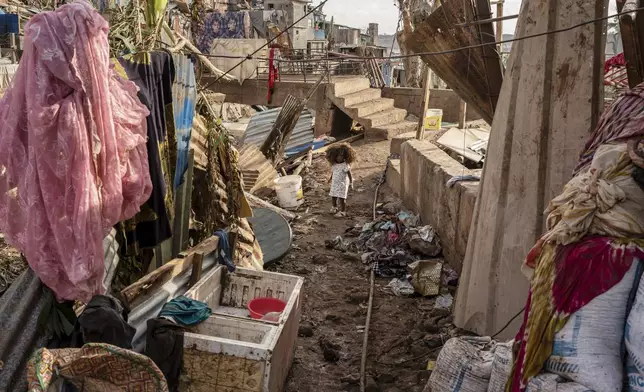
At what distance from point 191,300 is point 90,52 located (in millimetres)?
1819

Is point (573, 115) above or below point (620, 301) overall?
above

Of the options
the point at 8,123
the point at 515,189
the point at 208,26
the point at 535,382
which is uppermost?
the point at 208,26

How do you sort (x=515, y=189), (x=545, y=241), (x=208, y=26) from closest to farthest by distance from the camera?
1. (x=545, y=241)
2. (x=515, y=189)
3. (x=208, y=26)

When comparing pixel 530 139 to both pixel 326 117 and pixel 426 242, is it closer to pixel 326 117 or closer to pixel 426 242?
pixel 426 242

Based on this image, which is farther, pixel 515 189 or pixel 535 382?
pixel 515 189

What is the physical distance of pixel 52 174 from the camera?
10.3 ft

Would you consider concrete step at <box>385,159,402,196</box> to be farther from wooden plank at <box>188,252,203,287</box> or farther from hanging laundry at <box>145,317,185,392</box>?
hanging laundry at <box>145,317,185,392</box>

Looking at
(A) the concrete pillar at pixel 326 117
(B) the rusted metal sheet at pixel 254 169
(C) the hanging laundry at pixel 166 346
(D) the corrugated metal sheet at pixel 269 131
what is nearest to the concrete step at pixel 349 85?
(A) the concrete pillar at pixel 326 117

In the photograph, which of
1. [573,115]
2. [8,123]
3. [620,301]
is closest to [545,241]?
[620,301]

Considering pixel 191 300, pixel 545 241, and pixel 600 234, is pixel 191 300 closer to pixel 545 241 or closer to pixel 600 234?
pixel 545 241

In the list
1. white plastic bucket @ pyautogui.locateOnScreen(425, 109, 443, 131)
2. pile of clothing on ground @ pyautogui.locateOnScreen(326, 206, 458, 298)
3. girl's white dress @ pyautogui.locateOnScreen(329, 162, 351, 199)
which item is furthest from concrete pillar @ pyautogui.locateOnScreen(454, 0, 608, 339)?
white plastic bucket @ pyautogui.locateOnScreen(425, 109, 443, 131)

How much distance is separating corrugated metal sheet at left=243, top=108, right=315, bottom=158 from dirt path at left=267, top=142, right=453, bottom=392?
502 centimetres

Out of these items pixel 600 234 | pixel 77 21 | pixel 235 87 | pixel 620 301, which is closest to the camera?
pixel 620 301

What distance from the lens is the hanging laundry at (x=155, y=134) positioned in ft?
12.9
